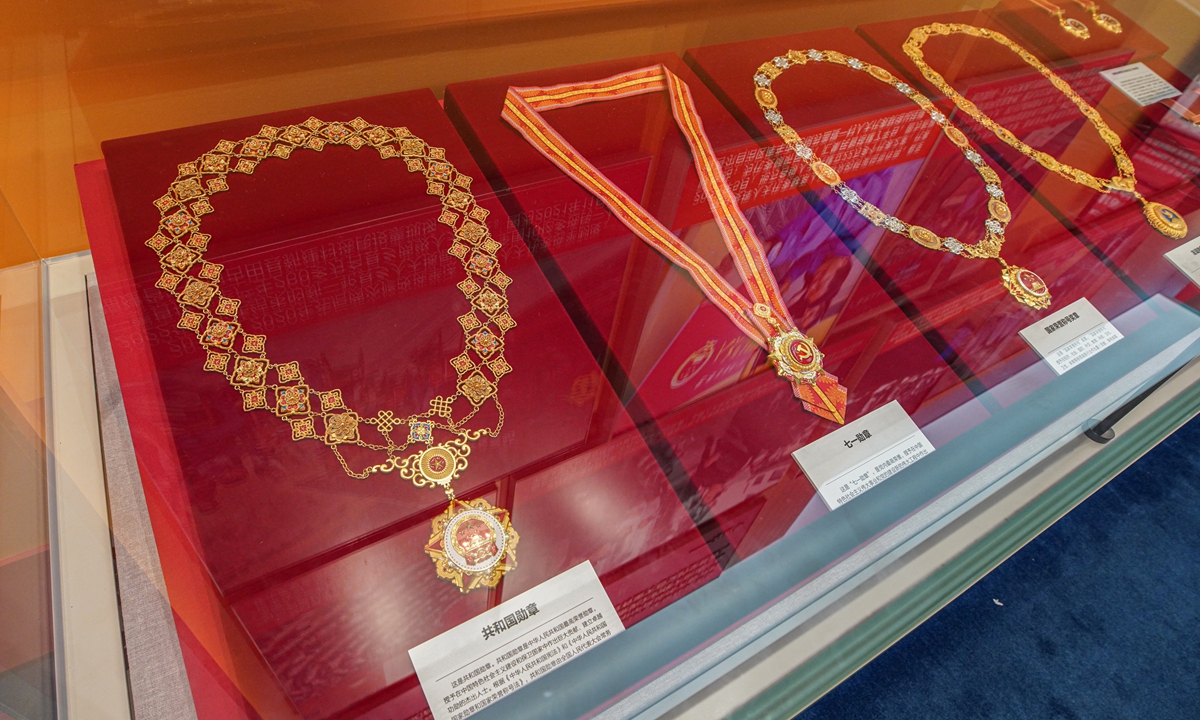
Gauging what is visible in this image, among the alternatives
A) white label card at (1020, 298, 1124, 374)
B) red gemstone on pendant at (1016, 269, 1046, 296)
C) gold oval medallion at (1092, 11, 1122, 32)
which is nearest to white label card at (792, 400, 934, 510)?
white label card at (1020, 298, 1124, 374)

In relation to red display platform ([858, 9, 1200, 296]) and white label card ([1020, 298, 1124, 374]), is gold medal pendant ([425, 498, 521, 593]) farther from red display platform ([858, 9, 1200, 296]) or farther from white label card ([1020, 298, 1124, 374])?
red display platform ([858, 9, 1200, 296])

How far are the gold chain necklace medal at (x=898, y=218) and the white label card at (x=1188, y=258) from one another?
0.97 feet

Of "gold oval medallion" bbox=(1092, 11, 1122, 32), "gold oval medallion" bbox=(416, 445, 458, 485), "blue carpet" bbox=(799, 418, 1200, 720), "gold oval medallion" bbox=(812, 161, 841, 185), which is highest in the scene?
"gold oval medallion" bbox=(1092, 11, 1122, 32)

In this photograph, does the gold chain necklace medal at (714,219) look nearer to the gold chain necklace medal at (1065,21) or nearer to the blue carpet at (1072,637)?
the blue carpet at (1072,637)

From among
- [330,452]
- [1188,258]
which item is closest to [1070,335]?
[1188,258]

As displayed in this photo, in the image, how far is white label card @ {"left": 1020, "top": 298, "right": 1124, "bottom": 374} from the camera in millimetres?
1138

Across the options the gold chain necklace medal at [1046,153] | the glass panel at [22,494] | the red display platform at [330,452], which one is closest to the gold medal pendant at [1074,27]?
the gold chain necklace medal at [1046,153]

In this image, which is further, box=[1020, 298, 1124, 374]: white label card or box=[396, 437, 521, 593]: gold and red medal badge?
box=[1020, 298, 1124, 374]: white label card

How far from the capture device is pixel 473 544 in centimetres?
84

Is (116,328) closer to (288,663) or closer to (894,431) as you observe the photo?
(288,663)

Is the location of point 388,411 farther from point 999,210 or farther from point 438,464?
point 999,210

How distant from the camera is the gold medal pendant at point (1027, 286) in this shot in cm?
122

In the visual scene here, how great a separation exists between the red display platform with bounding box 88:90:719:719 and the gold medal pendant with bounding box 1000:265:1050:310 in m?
0.74

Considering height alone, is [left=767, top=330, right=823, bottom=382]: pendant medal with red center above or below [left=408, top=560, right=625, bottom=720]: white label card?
above
